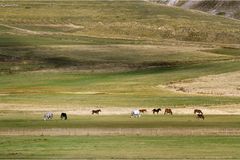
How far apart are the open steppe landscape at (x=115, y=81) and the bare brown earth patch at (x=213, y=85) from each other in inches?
3.7

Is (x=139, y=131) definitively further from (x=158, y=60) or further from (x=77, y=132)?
(x=158, y=60)

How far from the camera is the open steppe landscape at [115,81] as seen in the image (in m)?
33.9

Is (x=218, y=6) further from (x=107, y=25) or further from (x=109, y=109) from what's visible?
(x=109, y=109)

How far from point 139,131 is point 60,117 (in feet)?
26.1

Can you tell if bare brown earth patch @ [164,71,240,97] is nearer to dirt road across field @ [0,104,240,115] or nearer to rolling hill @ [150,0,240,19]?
dirt road across field @ [0,104,240,115]

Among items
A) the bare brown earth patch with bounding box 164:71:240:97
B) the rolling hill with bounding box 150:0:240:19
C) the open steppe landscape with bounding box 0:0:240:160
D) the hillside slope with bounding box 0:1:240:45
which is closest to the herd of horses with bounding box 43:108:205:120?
the open steppe landscape with bounding box 0:0:240:160

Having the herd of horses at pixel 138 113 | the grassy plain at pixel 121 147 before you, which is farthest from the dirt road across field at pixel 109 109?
the grassy plain at pixel 121 147

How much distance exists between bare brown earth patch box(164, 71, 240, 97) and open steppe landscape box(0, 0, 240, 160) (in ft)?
0.30

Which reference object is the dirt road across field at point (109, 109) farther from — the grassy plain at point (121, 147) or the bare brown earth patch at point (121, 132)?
the grassy plain at point (121, 147)

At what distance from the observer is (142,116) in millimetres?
45531

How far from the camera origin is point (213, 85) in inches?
2677

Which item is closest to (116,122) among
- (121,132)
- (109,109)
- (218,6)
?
(121,132)

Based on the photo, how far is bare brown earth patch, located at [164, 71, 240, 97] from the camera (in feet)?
209

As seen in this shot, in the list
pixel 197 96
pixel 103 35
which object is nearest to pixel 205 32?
pixel 103 35
